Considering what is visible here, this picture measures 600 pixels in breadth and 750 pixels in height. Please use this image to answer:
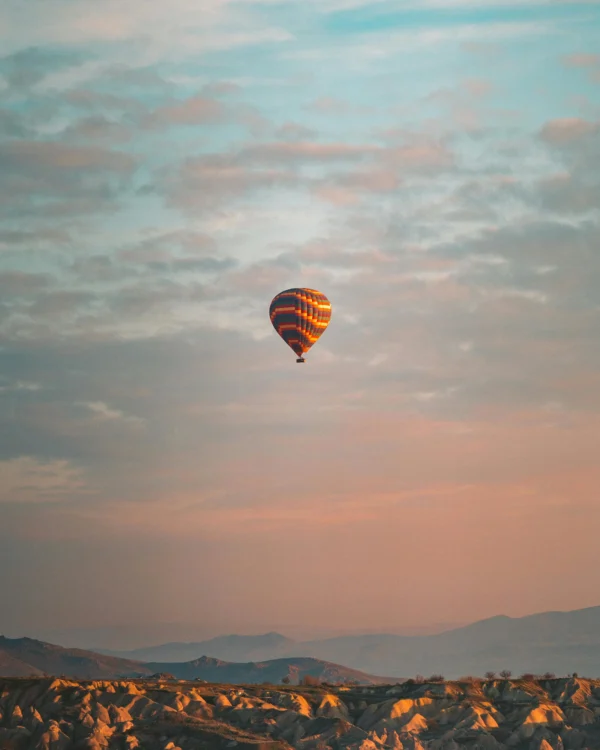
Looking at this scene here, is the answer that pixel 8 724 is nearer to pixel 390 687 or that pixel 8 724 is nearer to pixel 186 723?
pixel 186 723

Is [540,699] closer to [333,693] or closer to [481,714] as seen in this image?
[481,714]

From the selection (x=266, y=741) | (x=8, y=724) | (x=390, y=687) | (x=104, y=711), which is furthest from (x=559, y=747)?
(x=8, y=724)

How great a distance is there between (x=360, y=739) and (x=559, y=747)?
81.7ft

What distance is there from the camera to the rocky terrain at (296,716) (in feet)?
507

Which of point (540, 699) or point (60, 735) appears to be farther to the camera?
point (540, 699)

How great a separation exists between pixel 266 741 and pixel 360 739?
1177 centimetres

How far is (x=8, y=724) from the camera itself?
6245 inches

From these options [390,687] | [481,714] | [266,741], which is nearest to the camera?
[266,741]

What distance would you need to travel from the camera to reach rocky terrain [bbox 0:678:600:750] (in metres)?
155

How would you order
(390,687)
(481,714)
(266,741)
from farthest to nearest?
1. (390,687)
2. (481,714)
3. (266,741)

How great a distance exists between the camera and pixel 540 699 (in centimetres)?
17012

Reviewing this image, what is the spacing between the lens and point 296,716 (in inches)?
6353

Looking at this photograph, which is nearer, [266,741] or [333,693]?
[266,741]

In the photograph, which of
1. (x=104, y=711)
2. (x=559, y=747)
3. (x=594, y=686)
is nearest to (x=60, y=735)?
(x=104, y=711)
